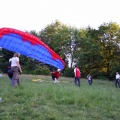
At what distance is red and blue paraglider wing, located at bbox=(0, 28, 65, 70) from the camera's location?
45.2 feet

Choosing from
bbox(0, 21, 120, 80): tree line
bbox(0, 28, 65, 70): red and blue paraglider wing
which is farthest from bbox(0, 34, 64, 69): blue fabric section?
bbox(0, 21, 120, 80): tree line

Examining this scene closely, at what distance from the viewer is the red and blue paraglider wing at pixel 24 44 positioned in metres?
13.8

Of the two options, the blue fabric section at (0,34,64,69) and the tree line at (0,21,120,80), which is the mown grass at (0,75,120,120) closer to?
the blue fabric section at (0,34,64,69)

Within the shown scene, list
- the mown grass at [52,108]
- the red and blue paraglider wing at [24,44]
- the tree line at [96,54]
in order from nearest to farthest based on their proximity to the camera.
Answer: the mown grass at [52,108] → the red and blue paraglider wing at [24,44] → the tree line at [96,54]

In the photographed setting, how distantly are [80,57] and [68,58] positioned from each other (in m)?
8.35

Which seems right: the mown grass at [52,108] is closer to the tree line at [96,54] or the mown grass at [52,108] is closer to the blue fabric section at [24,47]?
the blue fabric section at [24,47]

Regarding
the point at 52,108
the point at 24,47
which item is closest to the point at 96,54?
the point at 24,47

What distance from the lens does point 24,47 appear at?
1477cm

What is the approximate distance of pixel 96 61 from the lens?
59.5 m

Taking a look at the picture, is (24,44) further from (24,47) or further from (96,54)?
(96,54)

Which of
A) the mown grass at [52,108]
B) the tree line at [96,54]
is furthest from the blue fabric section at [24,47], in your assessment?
the tree line at [96,54]

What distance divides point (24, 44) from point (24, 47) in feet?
0.52

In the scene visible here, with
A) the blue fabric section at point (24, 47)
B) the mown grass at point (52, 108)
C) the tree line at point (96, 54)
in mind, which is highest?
the tree line at point (96, 54)

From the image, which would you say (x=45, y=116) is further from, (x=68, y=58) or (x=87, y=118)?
(x=68, y=58)
